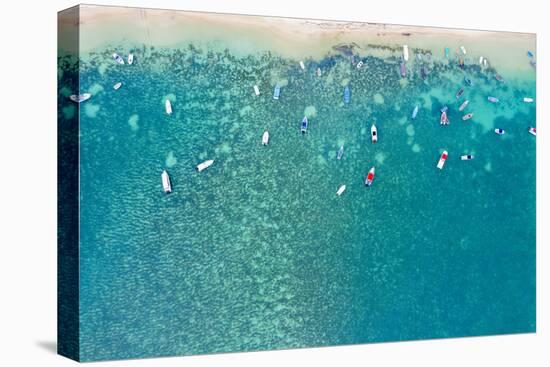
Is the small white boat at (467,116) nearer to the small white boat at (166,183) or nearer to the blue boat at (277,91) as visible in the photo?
the blue boat at (277,91)

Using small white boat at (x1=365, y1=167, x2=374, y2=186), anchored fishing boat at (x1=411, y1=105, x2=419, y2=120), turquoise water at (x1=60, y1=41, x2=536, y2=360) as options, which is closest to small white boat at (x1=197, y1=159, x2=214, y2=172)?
turquoise water at (x1=60, y1=41, x2=536, y2=360)

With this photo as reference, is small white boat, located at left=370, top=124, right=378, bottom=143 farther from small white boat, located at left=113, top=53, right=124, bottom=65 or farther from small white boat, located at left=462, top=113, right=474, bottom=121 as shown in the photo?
small white boat, located at left=113, top=53, right=124, bottom=65

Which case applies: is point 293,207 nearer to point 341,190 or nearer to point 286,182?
point 286,182

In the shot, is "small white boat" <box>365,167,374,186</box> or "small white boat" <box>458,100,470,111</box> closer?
"small white boat" <box>365,167,374,186</box>

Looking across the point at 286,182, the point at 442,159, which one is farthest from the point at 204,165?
the point at 442,159

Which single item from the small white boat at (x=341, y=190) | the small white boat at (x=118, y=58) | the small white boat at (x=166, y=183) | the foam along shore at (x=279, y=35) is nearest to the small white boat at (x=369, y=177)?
Answer: the small white boat at (x=341, y=190)

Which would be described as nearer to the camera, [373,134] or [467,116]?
[373,134]
